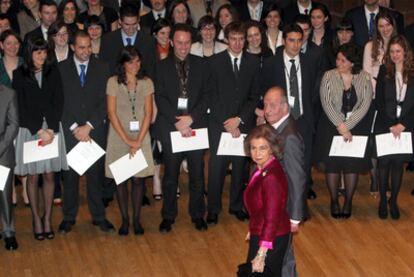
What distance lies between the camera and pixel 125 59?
7.31 m

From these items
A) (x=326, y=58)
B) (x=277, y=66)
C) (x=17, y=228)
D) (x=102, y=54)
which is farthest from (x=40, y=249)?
(x=326, y=58)

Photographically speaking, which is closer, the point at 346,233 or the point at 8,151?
the point at 8,151

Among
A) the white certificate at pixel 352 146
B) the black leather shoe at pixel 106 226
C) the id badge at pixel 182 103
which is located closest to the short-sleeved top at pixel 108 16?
the id badge at pixel 182 103

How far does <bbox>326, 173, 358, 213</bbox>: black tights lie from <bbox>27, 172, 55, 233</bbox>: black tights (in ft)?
8.27

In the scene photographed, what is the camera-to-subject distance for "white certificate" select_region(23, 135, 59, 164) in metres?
7.32

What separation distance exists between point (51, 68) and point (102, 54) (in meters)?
0.91

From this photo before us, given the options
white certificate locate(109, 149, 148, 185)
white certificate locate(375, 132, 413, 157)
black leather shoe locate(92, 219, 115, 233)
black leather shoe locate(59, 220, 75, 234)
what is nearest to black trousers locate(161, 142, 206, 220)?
white certificate locate(109, 149, 148, 185)

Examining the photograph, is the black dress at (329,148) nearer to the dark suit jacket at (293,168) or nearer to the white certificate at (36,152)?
the dark suit jacket at (293,168)

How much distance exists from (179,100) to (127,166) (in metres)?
0.73

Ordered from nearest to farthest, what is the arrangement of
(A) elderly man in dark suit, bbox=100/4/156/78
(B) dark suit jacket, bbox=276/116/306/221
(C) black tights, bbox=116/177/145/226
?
(B) dark suit jacket, bbox=276/116/306/221, (C) black tights, bbox=116/177/145/226, (A) elderly man in dark suit, bbox=100/4/156/78

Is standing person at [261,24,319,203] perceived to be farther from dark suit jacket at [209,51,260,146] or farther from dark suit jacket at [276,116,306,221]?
dark suit jacket at [276,116,306,221]

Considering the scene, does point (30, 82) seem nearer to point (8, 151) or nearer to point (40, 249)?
point (8, 151)

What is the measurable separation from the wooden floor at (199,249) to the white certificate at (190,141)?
0.76 m

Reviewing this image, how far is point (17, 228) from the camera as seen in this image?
25.8ft
